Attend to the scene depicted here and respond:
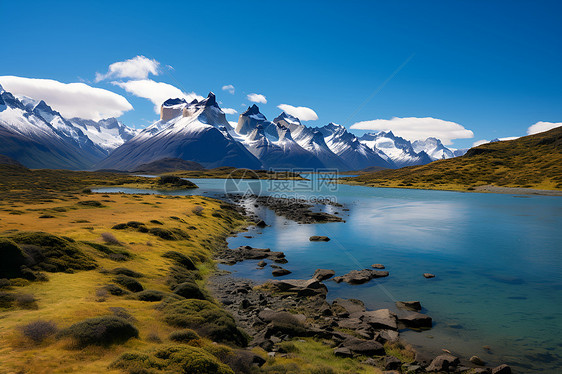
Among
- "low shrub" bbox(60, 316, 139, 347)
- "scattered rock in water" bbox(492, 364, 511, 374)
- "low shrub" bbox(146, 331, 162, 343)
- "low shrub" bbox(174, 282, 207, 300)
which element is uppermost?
"low shrub" bbox(60, 316, 139, 347)

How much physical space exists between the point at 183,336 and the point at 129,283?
33.8 feet

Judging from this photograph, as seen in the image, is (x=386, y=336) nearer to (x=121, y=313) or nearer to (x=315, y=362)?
(x=315, y=362)

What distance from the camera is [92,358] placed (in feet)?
41.8

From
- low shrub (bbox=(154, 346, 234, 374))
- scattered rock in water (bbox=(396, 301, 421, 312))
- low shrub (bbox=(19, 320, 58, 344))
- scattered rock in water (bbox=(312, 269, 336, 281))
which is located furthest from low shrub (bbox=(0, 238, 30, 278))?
scattered rock in water (bbox=(396, 301, 421, 312))

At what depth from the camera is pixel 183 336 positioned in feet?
50.5

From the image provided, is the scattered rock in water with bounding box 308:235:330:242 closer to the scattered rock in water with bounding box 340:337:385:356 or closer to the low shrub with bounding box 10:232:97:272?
the scattered rock in water with bounding box 340:337:385:356

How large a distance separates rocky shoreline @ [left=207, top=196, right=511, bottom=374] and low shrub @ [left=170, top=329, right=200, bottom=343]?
166 inches

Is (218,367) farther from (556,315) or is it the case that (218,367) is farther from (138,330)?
(556,315)

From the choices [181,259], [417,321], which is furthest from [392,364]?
[181,259]

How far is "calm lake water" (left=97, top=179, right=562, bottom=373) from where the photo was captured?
19.6 metres

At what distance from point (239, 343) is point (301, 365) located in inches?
157

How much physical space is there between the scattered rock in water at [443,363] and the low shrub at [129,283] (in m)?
20.2

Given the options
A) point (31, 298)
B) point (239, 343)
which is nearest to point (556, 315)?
point (239, 343)

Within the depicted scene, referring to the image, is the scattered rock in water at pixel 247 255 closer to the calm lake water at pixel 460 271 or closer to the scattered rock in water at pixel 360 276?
the calm lake water at pixel 460 271
